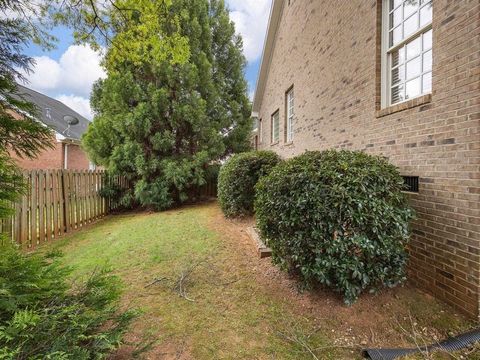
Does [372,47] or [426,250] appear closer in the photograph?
[426,250]

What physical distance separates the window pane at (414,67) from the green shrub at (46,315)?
4.35 meters

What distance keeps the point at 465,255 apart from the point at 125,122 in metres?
8.92

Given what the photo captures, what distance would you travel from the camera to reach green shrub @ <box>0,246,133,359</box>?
4.97ft

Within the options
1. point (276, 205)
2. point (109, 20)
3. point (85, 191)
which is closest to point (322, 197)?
point (276, 205)

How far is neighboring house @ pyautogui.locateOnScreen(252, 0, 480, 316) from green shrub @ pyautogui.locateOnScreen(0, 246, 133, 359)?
3302 mm

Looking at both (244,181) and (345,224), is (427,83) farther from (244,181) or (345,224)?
(244,181)

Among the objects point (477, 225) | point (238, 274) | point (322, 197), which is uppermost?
point (322, 197)

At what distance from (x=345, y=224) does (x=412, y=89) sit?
2293mm

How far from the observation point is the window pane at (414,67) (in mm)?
3533

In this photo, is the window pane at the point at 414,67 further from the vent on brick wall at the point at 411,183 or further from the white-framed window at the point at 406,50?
the vent on brick wall at the point at 411,183

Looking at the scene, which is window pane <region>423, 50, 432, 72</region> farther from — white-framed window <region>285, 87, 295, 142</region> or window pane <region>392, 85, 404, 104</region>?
white-framed window <region>285, 87, 295, 142</region>

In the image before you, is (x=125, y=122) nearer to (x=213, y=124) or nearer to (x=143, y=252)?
(x=213, y=124)

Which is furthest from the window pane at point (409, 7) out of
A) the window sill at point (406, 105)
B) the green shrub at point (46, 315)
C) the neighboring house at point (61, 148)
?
the neighboring house at point (61, 148)

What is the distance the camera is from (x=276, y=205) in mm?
3150
